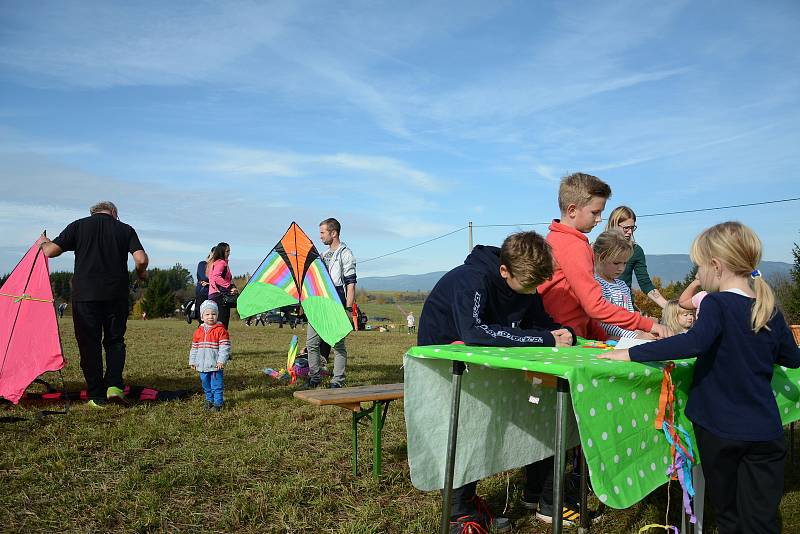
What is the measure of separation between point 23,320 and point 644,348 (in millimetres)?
5780

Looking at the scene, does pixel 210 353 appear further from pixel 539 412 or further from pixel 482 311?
pixel 482 311

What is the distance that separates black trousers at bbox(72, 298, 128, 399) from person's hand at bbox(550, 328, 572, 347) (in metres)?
4.75

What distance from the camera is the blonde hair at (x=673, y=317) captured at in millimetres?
4012

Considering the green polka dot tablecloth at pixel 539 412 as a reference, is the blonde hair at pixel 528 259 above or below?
above

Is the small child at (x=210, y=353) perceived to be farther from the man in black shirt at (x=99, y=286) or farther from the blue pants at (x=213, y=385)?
the man in black shirt at (x=99, y=286)

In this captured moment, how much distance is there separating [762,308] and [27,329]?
611 cm

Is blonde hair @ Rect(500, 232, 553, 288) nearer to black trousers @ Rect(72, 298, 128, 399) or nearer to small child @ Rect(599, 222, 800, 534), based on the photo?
small child @ Rect(599, 222, 800, 534)

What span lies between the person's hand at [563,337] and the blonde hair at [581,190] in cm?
83

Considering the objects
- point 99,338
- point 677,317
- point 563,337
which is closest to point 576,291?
point 563,337

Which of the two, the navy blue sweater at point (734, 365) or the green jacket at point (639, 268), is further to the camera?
the green jacket at point (639, 268)

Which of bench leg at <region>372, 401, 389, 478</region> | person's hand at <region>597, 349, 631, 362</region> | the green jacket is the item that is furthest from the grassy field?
the green jacket

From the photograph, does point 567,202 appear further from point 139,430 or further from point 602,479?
point 139,430

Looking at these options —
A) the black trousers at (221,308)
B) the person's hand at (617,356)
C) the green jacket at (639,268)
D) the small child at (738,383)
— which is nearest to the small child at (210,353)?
the black trousers at (221,308)

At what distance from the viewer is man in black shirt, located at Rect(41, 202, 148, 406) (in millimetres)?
6156
